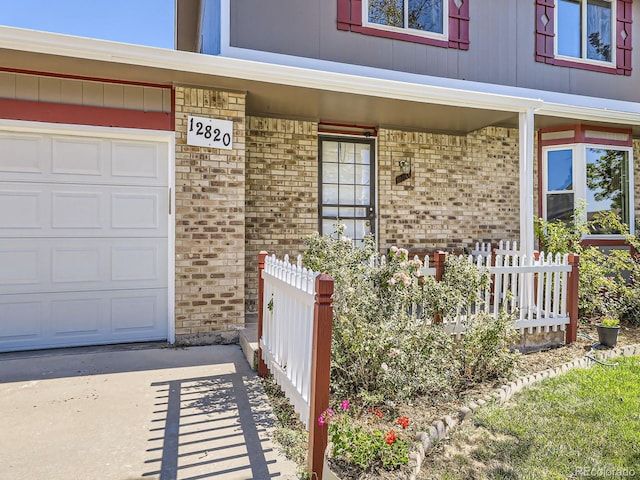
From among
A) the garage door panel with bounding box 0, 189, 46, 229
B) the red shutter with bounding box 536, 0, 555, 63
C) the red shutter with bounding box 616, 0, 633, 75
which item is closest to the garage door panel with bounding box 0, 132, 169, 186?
the garage door panel with bounding box 0, 189, 46, 229

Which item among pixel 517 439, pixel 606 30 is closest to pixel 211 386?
pixel 517 439

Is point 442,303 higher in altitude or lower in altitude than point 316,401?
higher

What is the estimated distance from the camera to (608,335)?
489cm

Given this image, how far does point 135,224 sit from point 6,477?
312 centimetres

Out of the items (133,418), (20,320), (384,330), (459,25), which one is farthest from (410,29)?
(20,320)

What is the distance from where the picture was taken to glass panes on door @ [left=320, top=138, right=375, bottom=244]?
269 inches

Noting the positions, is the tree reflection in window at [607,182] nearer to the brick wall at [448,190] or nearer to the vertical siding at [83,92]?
the brick wall at [448,190]

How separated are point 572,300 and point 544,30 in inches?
185

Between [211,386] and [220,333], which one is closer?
[211,386]

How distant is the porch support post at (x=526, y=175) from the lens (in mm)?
6070

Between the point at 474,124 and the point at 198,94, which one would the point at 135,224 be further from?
the point at 474,124

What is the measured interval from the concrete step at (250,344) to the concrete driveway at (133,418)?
0.28 ft

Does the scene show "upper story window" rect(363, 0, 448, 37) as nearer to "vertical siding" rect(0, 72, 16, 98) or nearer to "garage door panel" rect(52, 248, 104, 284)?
"vertical siding" rect(0, 72, 16, 98)

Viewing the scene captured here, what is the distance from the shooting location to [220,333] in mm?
5164
